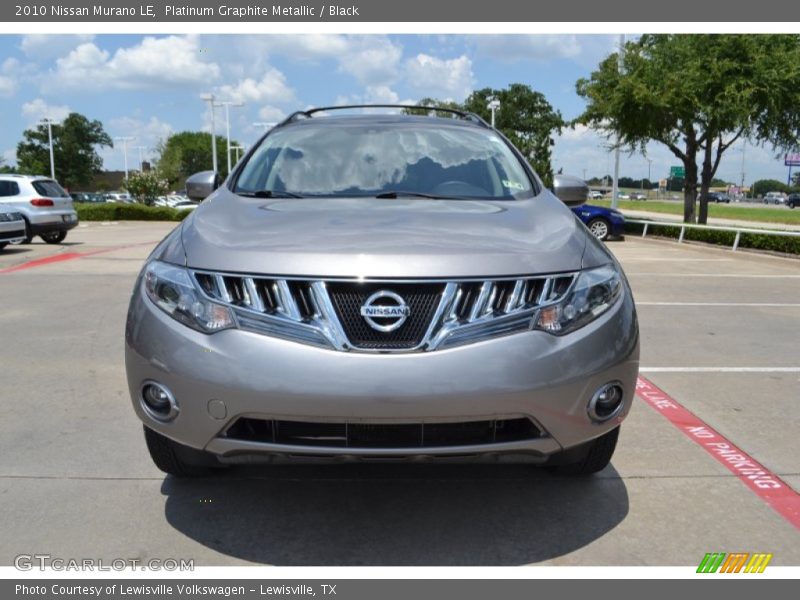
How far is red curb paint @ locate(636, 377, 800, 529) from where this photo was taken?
3186mm

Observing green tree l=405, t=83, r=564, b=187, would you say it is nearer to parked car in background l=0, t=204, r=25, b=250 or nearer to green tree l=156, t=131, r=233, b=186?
green tree l=156, t=131, r=233, b=186

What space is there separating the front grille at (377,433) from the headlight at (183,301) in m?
0.35

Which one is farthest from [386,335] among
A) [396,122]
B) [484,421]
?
[396,122]

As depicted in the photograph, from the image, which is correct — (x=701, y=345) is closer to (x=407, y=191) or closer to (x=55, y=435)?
(x=407, y=191)

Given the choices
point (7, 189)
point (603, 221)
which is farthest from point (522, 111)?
point (7, 189)

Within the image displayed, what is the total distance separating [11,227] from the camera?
45.4 feet

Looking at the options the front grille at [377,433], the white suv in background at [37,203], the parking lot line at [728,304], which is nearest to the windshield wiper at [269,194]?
the front grille at [377,433]

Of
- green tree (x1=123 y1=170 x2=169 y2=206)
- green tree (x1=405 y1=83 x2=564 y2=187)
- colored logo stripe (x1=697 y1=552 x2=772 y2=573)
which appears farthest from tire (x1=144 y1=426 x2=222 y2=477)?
green tree (x1=405 y1=83 x2=564 y2=187)

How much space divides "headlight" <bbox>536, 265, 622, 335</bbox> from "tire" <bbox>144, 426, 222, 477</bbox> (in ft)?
4.52

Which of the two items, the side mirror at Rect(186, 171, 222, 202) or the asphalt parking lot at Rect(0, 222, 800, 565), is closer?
the asphalt parking lot at Rect(0, 222, 800, 565)

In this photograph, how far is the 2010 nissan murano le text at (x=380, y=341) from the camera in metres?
2.43

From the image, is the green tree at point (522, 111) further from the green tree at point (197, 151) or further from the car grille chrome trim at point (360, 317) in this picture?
the car grille chrome trim at point (360, 317)

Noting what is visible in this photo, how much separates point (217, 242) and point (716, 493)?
2420mm

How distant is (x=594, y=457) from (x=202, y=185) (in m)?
2.64
